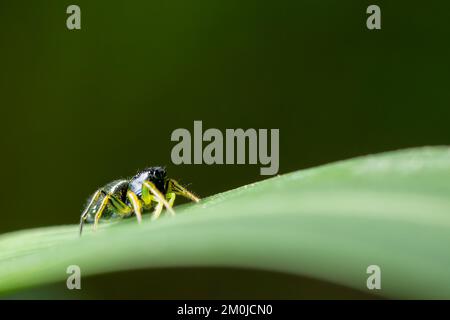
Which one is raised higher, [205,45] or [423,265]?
[205,45]

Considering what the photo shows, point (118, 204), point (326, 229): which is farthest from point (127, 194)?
point (326, 229)

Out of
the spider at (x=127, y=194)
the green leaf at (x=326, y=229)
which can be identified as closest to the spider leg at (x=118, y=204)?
the spider at (x=127, y=194)

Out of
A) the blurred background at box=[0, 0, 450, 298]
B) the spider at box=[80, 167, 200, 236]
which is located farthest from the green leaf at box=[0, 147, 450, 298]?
the blurred background at box=[0, 0, 450, 298]

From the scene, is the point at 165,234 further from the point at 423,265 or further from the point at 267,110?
the point at 267,110

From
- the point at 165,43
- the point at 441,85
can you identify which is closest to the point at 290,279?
the point at 441,85

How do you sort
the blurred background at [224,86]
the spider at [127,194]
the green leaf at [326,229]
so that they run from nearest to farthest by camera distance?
the green leaf at [326,229] → the spider at [127,194] → the blurred background at [224,86]

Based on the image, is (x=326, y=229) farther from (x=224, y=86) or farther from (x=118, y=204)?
(x=224, y=86)

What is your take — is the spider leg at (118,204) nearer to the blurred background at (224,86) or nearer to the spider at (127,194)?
the spider at (127,194)
